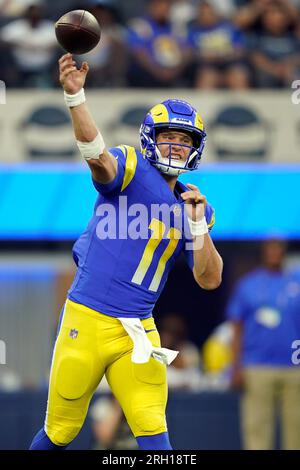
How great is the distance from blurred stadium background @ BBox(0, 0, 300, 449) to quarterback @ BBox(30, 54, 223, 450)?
12.6 ft

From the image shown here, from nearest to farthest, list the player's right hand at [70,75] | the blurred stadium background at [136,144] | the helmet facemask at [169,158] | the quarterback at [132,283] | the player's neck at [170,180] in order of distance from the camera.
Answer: the player's right hand at [70,75]
the quarterback at [132,283]
the helmet facemask at [169,158]
the player's neck at [170,180]
the blurred stadium background at [136,144]

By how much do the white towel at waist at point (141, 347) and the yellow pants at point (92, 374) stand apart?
0.07 meters

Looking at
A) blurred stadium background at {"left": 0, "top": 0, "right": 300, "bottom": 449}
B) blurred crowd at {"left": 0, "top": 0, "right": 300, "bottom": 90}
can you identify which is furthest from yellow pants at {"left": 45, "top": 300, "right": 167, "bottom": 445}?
blurred crowd at {"left": 0, "top": 0, "right": 300, "bottom": 90}

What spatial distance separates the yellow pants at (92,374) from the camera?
5793 millimetres

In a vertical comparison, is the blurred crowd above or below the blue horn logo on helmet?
above

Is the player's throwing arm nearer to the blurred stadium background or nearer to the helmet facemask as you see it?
the helmet facemask

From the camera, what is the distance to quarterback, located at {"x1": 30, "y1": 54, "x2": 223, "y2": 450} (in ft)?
18.9

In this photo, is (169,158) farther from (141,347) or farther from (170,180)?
(141,347)

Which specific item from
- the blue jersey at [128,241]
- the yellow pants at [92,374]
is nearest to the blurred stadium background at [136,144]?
the yellow pants at [92,374]

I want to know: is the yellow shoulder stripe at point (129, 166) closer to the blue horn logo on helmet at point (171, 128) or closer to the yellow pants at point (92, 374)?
the blue horn logo on helmet at point (171, 128)

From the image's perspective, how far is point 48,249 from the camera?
429 inches

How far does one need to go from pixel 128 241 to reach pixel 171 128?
23.4 inches

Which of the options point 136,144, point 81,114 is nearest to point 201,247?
point 81,114

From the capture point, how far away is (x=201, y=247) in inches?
228
